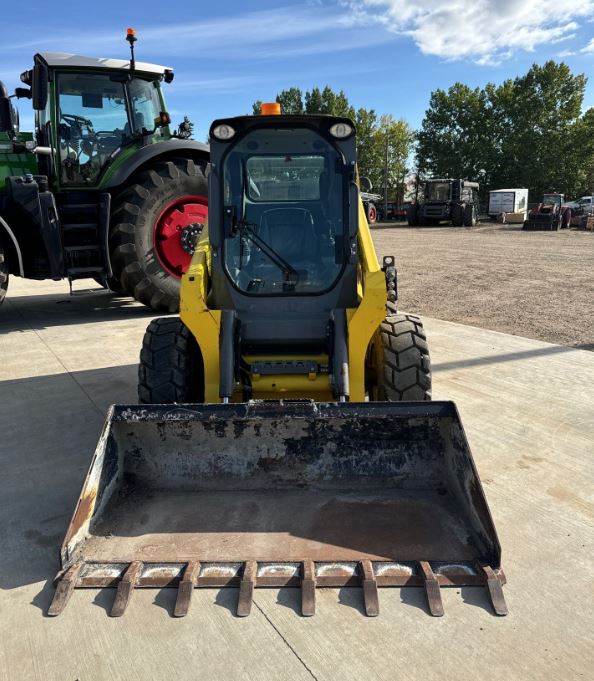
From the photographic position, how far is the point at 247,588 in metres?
2.46

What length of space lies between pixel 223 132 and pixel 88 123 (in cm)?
475

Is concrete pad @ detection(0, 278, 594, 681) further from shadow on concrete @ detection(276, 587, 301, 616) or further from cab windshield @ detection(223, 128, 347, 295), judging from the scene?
cab windshield @ detection(223, 128, 347, 295)

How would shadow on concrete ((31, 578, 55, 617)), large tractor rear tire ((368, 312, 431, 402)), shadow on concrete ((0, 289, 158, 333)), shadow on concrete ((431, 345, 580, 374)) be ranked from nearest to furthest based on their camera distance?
shadow on concrete ((31, 578, 55, 617)) < large tractor rear tire ((368, 312, 431, 402)) < shadow on concrete ((431, 345, 580, 374)) < shadow on concrete ((0, 289, 158, 333))

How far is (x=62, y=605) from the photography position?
2.42 m

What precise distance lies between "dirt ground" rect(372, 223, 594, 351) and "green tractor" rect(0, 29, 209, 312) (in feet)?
12.8

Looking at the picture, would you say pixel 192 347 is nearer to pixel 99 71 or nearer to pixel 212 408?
pixel 212 408

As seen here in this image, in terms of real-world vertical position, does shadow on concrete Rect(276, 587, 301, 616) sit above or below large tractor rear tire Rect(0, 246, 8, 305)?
below

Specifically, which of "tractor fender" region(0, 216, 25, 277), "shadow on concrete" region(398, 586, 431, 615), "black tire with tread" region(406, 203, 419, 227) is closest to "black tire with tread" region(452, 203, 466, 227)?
"black tire with tread" region(406, 203, 419, 227)

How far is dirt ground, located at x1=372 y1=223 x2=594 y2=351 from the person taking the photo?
7781 millimetres

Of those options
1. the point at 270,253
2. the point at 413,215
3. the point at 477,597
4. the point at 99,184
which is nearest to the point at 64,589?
the point at 477,597

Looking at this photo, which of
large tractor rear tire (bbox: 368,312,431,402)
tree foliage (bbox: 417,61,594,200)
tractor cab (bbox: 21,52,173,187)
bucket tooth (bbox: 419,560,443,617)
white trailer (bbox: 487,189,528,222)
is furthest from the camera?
tree foliage (bbox: 417,61,594,200)

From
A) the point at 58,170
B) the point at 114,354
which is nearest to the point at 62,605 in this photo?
the point at 114,354

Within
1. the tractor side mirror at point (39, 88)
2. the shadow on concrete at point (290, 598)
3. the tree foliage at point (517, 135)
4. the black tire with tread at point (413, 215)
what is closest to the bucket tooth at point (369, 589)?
the shadow on concrete at point (290, 598)

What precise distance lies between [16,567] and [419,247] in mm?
19204
